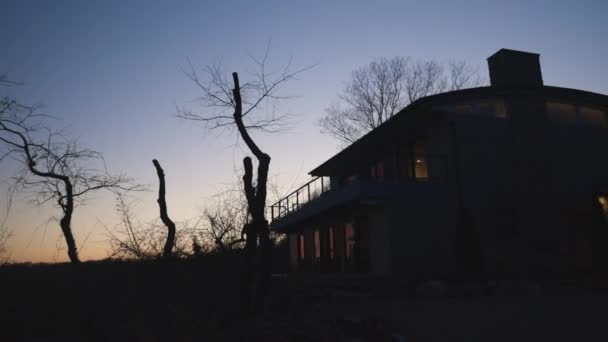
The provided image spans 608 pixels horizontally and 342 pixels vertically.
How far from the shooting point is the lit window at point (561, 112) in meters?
18.1

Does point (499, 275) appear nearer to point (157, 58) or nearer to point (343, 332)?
point (343, 332)

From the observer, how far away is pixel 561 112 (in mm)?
18312

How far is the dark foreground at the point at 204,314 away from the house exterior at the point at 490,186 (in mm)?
5502

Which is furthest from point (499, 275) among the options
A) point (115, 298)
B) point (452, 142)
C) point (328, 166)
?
point (115, 298)

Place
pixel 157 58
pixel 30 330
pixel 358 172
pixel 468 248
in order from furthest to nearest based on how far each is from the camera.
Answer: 1. pixel 358 172
2. pixel 468 248
3. pixel 157 58
4. pixel 30 330

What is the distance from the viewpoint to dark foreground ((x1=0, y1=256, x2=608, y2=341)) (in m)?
6.09

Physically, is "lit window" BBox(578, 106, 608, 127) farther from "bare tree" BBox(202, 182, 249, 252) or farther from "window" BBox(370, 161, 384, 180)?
"bare tree" BBox(202, 182, 249, 252)

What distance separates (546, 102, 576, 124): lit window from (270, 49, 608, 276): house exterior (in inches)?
2.0

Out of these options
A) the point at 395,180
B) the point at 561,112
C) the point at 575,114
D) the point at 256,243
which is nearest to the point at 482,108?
the point at 561,112

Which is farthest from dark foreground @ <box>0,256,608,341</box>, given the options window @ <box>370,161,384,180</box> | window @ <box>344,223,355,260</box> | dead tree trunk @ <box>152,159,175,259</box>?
window @ <box>370,161,384,180</box>

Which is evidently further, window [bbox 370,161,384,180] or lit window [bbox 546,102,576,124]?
window [bbox 370,161,384,180]

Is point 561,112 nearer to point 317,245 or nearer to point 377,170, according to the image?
point 377,170

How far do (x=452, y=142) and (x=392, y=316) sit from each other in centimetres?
955

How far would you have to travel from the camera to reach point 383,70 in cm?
3209
